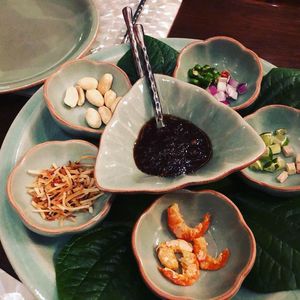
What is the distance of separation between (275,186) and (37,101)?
0.77 meters

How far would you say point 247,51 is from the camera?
1440 mm

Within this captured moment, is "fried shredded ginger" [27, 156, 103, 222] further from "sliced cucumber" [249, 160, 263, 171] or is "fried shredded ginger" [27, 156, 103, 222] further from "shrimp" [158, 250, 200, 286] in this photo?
"sliced cucumber" [249, 160, 263, 171]

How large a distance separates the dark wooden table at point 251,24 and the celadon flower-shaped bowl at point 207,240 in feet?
2.48

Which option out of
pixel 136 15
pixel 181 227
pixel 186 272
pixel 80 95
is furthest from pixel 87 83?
pixel 186 272

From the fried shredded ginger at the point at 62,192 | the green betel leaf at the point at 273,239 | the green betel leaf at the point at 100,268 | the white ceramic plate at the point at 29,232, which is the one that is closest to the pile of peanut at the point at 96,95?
the white ceramic plate at the point at 29,232

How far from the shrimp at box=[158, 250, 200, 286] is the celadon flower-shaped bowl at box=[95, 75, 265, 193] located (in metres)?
0.17

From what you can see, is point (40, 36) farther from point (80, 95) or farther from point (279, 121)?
point (279, 121)

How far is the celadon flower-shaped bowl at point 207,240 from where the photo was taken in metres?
1.00

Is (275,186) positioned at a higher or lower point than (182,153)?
lower

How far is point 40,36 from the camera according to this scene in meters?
1.69

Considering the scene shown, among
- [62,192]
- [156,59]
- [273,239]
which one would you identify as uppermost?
[156,59]

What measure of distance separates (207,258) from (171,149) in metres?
0.29

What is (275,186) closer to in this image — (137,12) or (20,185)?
(20,185)

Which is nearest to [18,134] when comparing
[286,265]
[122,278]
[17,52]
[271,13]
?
[17,52]
